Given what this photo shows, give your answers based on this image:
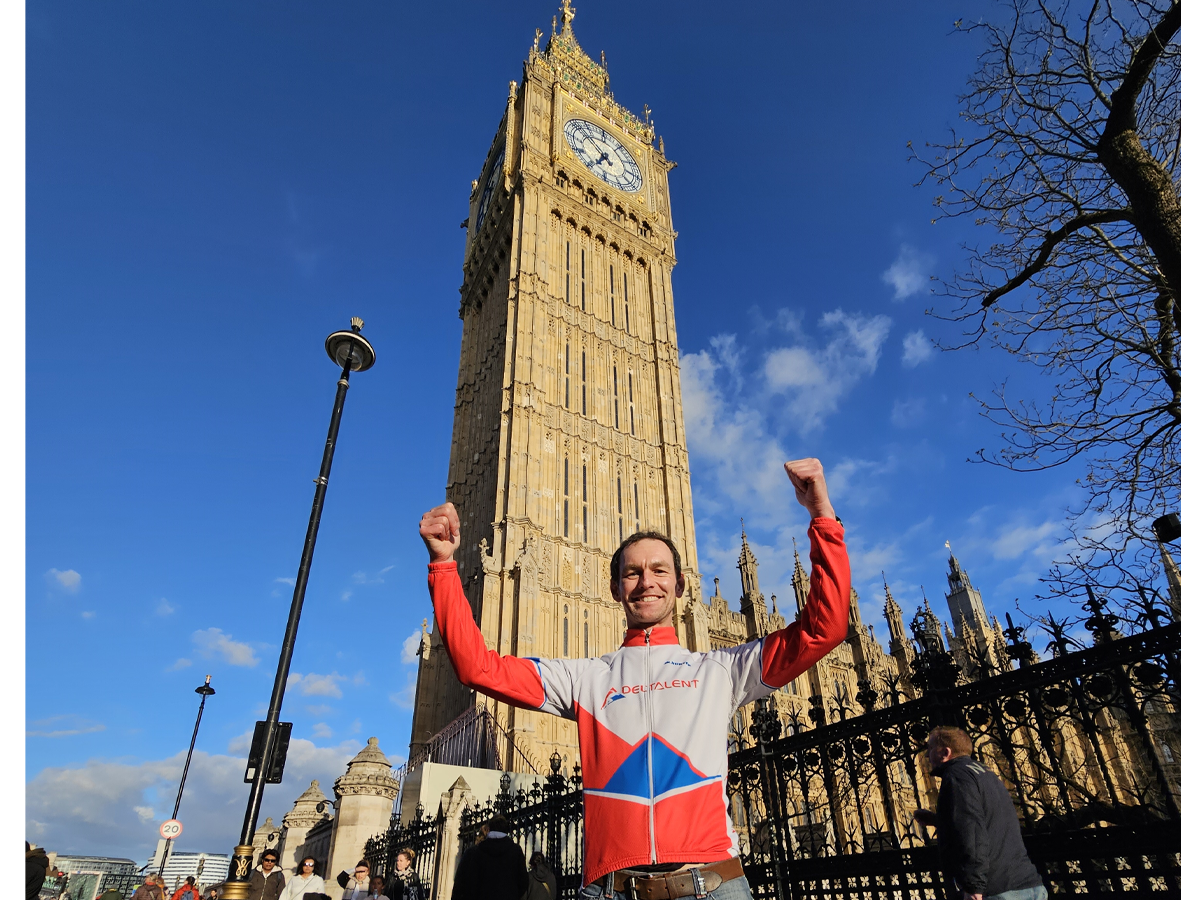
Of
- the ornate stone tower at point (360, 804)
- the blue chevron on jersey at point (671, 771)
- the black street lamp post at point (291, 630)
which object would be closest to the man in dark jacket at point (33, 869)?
the black street lamp post at point (291, 630)

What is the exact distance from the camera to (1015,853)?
3043 mm

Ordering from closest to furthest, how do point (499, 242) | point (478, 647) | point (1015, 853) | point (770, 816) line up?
point (478, 647) → point (1015, 853) → point (770, 816) → point (499, 242)

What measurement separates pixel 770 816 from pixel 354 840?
10.3 m

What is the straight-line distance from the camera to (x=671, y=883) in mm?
1852

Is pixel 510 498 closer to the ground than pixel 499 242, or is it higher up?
closer to the ground

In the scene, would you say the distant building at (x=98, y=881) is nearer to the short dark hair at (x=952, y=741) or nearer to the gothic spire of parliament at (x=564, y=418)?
the gothic spire of parliament at (x=564, y=418)

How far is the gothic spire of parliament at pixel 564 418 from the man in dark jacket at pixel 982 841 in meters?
17.8

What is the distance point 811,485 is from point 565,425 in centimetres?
2653

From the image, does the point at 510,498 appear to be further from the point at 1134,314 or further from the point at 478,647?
the point at 478,647

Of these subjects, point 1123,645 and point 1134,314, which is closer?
point 1123,645

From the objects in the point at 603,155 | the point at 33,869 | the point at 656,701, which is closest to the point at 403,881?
the point at 33,869

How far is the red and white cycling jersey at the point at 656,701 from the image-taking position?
1.98 meters

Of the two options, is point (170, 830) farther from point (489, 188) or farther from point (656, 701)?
point (489, 188)
